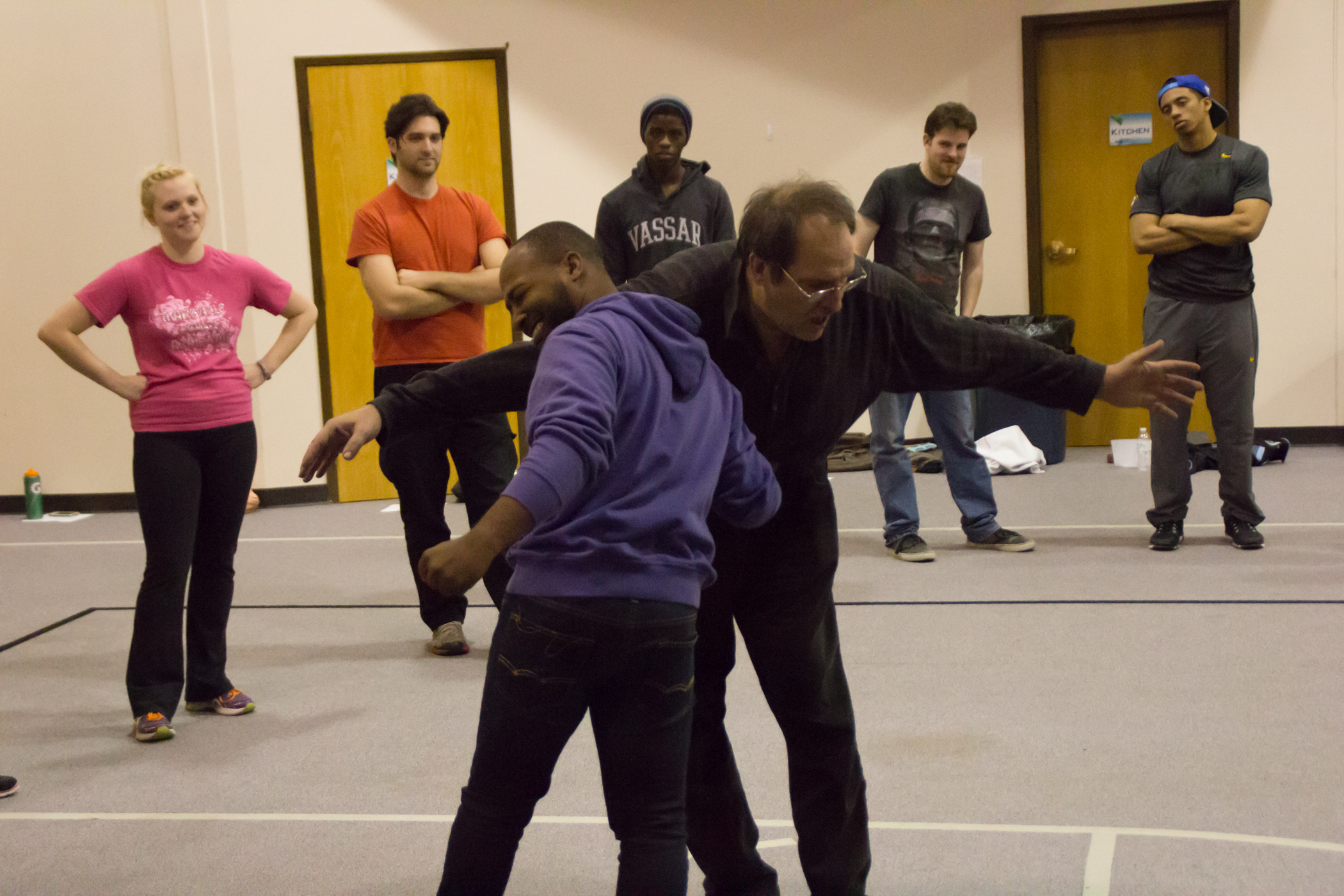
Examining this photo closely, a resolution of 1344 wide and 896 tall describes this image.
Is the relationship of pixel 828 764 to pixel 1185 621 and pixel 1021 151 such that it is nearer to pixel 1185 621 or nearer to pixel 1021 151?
pixel 1185 621

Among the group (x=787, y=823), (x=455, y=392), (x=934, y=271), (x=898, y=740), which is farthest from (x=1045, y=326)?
(x=455, y=392)

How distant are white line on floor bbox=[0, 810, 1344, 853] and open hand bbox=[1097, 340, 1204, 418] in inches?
34.7

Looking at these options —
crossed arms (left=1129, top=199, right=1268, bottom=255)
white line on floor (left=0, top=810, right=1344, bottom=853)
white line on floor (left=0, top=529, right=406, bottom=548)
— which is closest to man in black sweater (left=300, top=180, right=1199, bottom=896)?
white line on floor (left=0, top=810, right=1344, bottom=853)

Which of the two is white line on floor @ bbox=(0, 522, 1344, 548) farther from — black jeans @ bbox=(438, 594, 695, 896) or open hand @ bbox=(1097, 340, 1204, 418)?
black jeans @ bbox=(438, 594, 695, 896)

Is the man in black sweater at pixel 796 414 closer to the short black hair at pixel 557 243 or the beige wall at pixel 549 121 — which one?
the short black hair at pixel 557 243

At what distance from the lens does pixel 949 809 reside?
7.59ft

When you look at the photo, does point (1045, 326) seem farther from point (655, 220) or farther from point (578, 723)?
point (578, 723)

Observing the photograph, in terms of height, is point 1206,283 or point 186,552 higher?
point 1206,283

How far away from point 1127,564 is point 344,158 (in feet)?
15.1

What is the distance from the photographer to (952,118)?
14.7 ft

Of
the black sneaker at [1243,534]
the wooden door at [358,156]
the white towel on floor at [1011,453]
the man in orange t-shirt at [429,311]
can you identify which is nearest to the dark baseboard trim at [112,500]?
the wooden door at [358,156]

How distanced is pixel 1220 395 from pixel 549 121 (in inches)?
159

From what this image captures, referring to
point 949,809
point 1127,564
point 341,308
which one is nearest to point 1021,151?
point 1127,564

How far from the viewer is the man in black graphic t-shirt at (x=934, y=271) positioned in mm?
4535
